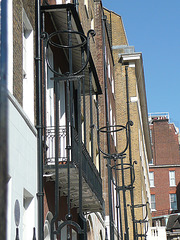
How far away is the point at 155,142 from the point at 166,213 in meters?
12.4

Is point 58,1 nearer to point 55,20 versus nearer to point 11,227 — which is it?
point 55,20

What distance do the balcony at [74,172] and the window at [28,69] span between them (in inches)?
39.5

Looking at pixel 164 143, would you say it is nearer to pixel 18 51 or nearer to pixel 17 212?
pixel 18 51

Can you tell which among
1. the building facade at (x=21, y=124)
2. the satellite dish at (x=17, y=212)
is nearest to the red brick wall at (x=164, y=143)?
the building facade at (x=21, y=124)

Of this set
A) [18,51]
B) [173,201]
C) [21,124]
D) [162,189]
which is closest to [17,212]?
[21,124]

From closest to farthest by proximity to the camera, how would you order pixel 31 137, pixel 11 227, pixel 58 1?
pixel 11 227 < pixel 31 137 < pixel 58 1

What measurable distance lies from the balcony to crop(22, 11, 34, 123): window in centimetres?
100

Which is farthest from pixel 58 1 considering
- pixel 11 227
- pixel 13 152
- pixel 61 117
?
pixel 11 227

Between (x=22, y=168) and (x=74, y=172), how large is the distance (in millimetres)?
2723

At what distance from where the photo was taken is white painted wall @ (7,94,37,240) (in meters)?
8.12

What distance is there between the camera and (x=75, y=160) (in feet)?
37.2

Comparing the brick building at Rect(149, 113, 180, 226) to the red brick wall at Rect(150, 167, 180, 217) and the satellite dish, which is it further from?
the satellite dish

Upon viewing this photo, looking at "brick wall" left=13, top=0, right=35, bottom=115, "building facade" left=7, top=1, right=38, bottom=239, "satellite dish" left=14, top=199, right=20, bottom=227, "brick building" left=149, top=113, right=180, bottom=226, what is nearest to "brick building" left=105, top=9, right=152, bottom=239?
"building facade" left=7, top=1, right=38, bottom=239

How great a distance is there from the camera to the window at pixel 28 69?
1030cm
